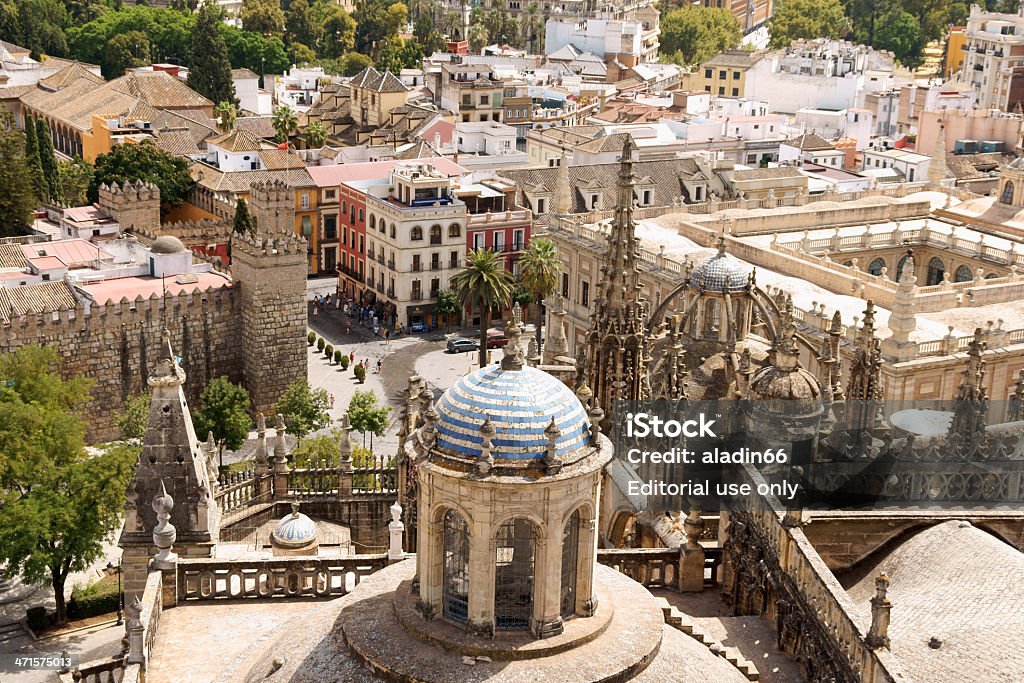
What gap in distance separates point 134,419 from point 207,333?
928cm

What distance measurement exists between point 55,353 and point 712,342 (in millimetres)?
35451

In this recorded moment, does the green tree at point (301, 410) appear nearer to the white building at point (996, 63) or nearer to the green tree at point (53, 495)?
the green tree at point (53, 495)

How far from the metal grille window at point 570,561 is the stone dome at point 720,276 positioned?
782 inches

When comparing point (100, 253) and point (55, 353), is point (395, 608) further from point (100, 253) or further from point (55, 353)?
point (100, 253)

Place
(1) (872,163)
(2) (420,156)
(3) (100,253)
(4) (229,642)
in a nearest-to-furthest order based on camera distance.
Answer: (4) (229,642) → (3) (100,253) → (2) (420,156) → (1) (872,163)

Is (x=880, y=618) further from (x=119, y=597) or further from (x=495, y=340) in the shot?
(x=495, y=340)

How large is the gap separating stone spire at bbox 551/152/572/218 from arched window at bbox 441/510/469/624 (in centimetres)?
7371

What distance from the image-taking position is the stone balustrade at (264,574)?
2095 cm

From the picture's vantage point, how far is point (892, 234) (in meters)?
78.0

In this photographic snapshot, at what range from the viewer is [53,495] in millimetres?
43812

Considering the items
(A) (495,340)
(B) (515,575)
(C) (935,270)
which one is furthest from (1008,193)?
(B) (515,575)

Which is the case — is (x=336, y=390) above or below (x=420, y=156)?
below

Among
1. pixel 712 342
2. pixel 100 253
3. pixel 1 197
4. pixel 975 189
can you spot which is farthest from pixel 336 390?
pixel 975 189

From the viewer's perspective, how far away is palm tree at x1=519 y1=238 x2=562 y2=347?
7906cm
